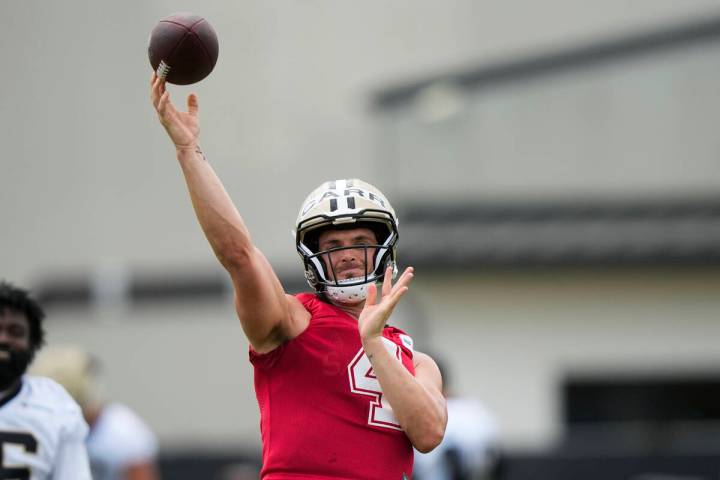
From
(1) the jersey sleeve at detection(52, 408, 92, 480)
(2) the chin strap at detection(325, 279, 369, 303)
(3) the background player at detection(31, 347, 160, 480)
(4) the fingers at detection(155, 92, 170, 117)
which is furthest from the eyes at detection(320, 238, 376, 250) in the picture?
(3) the background player at detection(31, 347, 160, 480)

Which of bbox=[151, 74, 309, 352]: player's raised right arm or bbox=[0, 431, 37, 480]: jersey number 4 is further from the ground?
bbox=[151, 74, 309, 352]: player's raised right arm

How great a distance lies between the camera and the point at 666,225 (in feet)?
57.3

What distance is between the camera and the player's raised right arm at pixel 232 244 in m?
3.85

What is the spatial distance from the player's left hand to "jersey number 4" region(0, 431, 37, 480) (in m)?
1.49

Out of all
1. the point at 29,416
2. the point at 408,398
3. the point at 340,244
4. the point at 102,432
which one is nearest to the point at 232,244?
the point at 340,244

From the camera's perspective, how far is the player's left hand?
3.85 metres

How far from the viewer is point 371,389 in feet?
13.3

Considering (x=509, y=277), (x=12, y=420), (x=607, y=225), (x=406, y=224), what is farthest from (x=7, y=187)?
(x=12, y=420)

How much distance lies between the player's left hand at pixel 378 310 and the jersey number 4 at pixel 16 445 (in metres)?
1.49

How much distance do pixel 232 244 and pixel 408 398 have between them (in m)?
0.68

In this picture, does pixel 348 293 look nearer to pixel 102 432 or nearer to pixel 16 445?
pixel 16 445

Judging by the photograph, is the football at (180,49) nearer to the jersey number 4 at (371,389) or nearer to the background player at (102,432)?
the jersey number 4 at (371,389)

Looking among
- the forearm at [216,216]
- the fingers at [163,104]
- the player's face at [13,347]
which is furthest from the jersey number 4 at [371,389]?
the player's face at [13,347]

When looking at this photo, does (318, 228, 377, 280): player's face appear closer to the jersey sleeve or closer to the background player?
the jersey sleeve
